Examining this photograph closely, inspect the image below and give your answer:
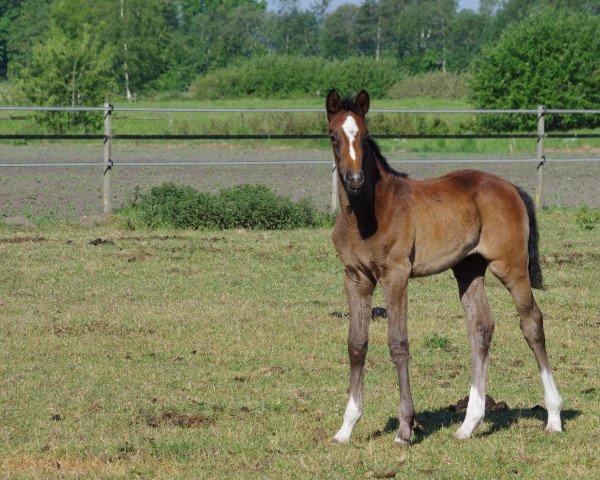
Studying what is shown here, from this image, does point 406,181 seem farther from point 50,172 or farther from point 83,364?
point 50,172

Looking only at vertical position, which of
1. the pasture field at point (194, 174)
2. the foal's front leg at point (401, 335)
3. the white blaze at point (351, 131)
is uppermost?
the white blaze at point (351, 131)

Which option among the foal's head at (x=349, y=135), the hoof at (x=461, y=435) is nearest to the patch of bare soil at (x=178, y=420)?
the hoof at (x=461, y=435)

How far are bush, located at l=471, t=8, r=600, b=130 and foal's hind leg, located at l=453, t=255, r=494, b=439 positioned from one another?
34.1 metres

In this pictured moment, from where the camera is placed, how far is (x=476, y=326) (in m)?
6.49

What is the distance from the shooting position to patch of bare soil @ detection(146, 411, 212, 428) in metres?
6.43

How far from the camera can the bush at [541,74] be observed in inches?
1592

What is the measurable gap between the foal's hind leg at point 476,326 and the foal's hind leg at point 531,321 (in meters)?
0.24

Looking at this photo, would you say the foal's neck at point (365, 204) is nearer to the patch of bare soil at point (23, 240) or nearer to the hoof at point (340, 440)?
the hoof at point (340, 440)

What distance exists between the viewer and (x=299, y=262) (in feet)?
41.5

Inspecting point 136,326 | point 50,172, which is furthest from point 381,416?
point 50,172

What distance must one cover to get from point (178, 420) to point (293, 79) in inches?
2205

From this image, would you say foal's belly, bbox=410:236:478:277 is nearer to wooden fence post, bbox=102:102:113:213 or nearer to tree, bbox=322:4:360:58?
wooden fence post, bbox=102:102:113:213

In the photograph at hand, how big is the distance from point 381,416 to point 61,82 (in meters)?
33.5

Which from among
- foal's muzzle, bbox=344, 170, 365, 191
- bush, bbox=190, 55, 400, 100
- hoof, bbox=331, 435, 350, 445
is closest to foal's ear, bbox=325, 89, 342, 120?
foal's muzzle, bbox=344, 170, 365, 191
